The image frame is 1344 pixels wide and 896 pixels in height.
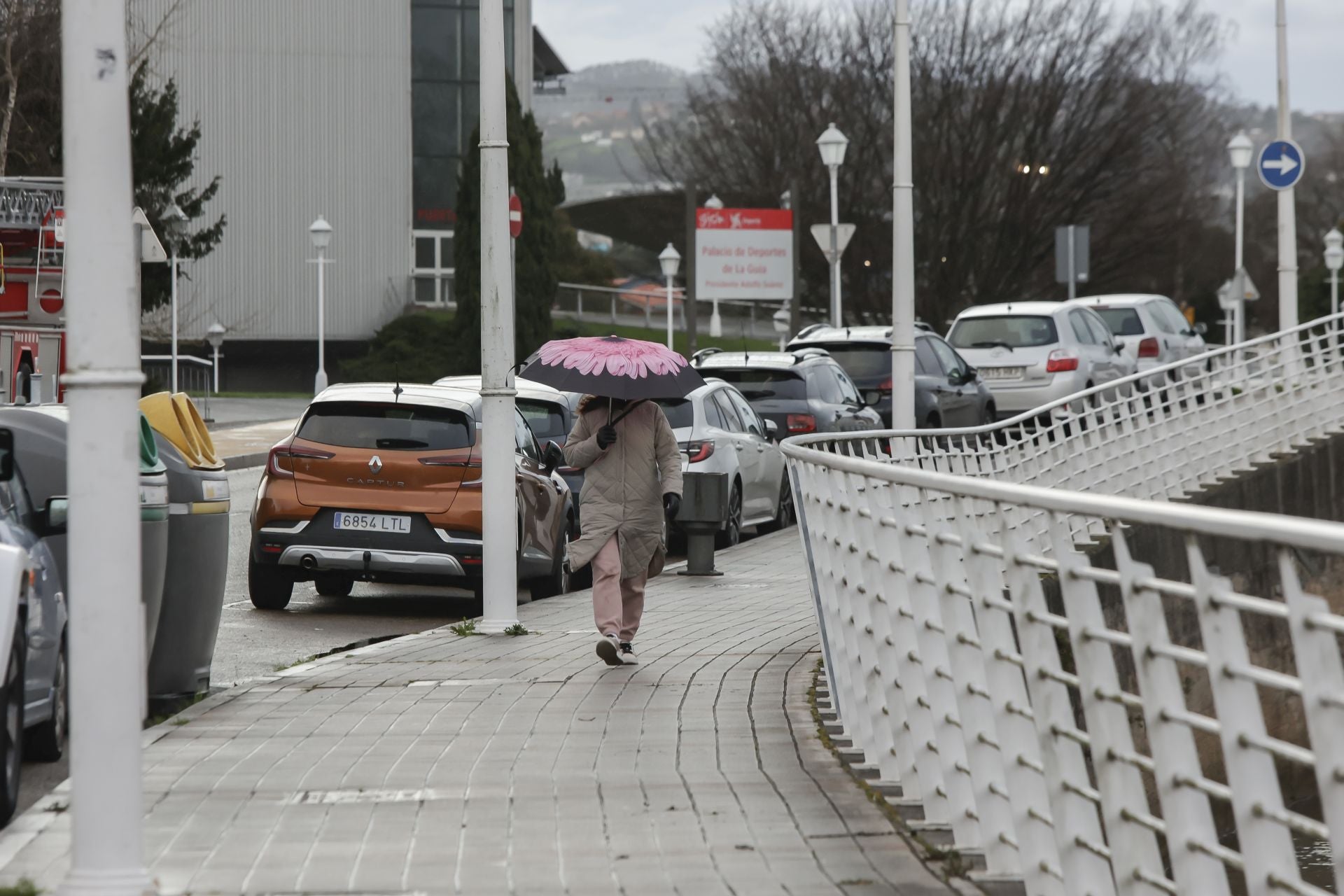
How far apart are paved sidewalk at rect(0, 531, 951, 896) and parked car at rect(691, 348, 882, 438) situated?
33.1ft

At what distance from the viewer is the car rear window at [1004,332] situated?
28828 mm

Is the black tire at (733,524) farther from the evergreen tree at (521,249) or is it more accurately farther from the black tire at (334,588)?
the evergreen tree at (521,249)

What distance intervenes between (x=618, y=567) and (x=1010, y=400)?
62.6 feet

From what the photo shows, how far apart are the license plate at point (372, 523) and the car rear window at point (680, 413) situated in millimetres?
4685

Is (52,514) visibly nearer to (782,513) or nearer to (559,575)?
(559,575)

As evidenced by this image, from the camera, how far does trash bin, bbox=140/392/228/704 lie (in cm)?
912

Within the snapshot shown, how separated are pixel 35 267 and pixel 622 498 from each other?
12.3 meters

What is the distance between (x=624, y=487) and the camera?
33.6ft

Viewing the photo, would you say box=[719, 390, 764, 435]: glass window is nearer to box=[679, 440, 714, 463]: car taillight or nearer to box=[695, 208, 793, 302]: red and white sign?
box=[679, 440, 714, 463]: car taillight

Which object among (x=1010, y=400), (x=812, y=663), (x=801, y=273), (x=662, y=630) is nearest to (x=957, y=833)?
(x=812, y=663)

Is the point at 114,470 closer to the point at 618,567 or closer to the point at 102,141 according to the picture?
the point at 102,141

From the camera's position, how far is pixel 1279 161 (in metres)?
24.8

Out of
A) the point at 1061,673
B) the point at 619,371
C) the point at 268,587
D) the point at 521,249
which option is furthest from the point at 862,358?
the point at 521,249

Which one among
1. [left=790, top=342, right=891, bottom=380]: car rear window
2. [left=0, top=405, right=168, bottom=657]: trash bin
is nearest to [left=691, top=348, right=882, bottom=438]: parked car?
[left=790, top=342, right=891, bottom=380]: car rear window
